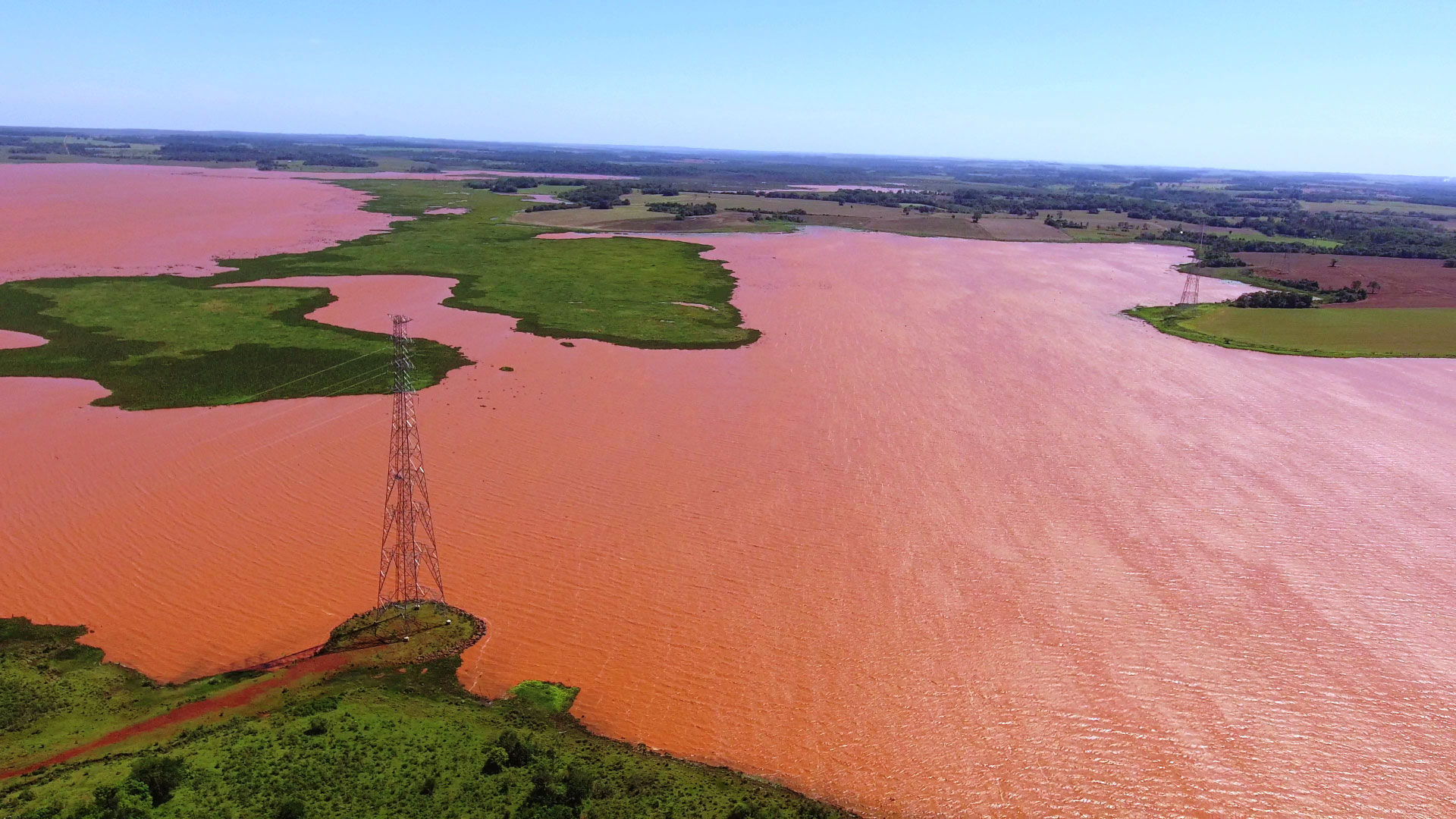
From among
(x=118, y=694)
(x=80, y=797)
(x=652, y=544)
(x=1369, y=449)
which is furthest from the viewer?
(x=1369, y=449)

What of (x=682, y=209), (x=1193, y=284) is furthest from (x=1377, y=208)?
(x=682, y=209)

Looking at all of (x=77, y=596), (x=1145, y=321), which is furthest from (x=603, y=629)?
(x=1145, y=321)

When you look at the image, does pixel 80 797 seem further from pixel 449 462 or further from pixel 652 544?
pixel 449 462

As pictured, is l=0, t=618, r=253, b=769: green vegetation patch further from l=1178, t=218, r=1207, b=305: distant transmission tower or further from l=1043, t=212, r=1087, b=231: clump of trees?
l=1043, t=212, r=1087, b=231: clump of trees

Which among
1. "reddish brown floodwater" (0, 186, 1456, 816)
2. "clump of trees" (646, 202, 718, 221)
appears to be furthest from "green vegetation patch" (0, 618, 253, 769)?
"clump of trees" (646, 202, 718, 221)

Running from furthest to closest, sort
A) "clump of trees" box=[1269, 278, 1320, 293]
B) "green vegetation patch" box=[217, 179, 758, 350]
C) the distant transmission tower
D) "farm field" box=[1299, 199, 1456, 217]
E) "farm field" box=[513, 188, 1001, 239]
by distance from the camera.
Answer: "farm field" box=[1299, 199, 1456, 217], "farm field" box=[513, 188, 1001, 239], "clump of trees" box=[1269, 278, 1320, 293], the distant transmission tower, "green vegetation patch" box=[217, 179, 758, 350]

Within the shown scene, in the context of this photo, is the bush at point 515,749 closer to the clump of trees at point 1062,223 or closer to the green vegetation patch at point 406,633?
the green vegetation patch at point 406,633
